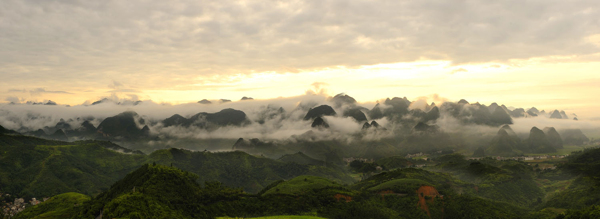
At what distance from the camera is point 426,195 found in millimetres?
146000

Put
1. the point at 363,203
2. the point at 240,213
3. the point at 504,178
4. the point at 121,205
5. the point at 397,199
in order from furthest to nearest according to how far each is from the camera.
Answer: the point at 504,178
the point at 397,199
the point at 363,203
the point at 240,213
the point at 121,205

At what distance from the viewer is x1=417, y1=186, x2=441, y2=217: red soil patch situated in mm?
141438

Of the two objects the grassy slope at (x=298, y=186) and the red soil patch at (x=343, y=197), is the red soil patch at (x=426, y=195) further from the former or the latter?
the grassy slope at (x=298, y=186)

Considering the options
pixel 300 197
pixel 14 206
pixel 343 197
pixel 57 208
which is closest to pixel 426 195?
pixel 343 197

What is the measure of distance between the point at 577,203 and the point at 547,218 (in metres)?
28.2

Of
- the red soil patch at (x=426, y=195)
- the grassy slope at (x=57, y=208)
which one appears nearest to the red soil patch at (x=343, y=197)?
the red soil patch at (x=426, y=195)

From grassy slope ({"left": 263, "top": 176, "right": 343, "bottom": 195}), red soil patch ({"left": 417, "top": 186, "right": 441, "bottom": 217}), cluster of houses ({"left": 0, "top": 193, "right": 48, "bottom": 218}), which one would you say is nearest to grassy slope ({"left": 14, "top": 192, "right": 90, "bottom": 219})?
cluster of houses ({"left": 0, "top": 193, "right": 48, "bottom": 218})

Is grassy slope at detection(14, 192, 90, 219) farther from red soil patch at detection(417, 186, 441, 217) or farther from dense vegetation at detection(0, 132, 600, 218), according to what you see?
red soil patch at detection(417, 186, 441, 217)

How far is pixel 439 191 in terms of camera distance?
496ft

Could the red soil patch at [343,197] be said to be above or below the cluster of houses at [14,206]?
above

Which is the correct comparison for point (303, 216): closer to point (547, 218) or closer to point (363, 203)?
point (363, 203)

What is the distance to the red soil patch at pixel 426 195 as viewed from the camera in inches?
5568

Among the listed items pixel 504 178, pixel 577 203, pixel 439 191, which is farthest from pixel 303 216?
pixel 504 178

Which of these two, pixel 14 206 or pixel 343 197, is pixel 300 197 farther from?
pixel 14 206
